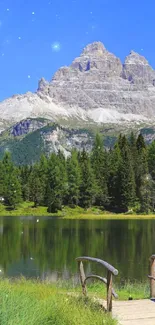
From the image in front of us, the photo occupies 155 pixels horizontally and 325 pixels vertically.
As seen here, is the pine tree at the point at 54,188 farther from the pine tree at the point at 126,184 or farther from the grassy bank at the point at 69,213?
the pine tree at the point at 126,184

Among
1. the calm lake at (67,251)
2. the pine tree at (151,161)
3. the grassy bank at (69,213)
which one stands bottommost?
the calm lake at (67,251)

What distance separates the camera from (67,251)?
42938 mm

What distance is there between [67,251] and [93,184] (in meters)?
68.0

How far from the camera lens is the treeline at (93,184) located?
10650cm

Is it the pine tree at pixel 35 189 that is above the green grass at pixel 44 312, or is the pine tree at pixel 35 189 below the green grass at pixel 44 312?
above

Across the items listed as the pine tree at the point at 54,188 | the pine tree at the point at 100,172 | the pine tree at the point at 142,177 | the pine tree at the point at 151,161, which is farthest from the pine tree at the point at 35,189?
the pine tree at the point at 151,161

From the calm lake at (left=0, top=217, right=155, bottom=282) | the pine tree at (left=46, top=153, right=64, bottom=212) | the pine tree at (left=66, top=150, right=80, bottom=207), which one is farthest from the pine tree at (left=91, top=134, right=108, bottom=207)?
the calm lake at (left=0, top=217, right=155, bottom=282)

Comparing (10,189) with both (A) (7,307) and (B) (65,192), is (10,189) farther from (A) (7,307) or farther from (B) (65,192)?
(A) (7,307)

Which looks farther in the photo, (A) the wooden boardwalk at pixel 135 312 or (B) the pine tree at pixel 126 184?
(B) the pine tree at pixel 126 184

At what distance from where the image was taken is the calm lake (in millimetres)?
31672

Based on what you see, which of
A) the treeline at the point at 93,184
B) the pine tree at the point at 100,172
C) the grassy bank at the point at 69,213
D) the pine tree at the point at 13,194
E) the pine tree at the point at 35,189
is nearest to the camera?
the grassy bank at the point at 69,213

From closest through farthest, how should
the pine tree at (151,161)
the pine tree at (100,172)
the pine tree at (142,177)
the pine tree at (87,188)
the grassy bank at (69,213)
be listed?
the grassy bank at (69,213) < the pine tree at (142,177) < the pine tree at (87,188) < the pine tree at (100,172) < the pine tree at (151,161)

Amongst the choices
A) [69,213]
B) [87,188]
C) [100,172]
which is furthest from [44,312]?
[100,172]

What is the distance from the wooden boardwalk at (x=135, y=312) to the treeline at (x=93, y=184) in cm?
8875
